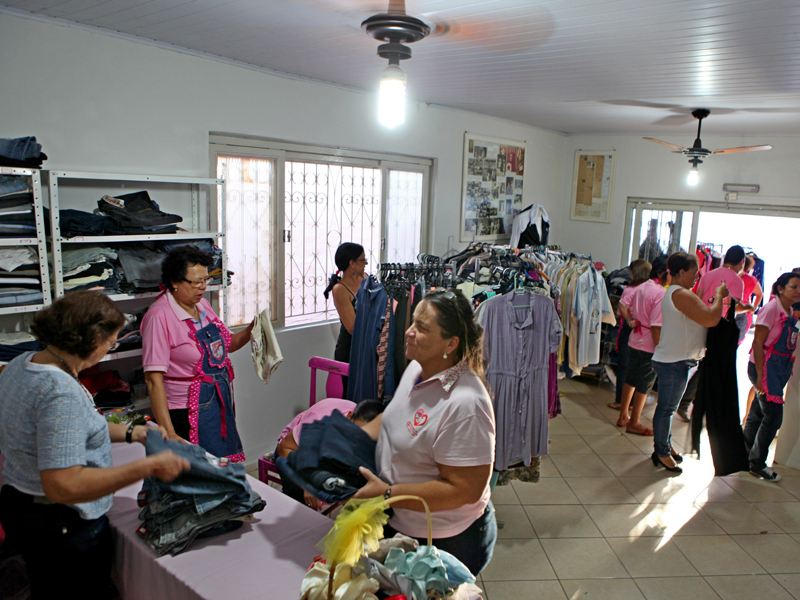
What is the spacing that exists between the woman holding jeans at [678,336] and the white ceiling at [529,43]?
51.9 inches

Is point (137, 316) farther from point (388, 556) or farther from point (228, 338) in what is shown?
point (388, 556)

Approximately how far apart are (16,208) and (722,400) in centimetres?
446

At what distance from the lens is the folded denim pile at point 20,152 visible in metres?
2.50

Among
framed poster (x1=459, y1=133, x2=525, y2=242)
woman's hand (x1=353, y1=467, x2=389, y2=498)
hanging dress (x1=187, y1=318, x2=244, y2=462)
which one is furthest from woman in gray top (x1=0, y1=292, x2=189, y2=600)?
framed poster (x1=459, y1=133, x2=525, y2=242)

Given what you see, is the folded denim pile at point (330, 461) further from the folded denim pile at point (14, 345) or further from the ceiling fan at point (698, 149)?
the ceiling fan at point (698, 149)

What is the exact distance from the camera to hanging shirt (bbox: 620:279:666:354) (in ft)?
15.1

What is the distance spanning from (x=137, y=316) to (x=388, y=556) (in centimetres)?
239

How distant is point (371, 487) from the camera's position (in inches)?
66.8

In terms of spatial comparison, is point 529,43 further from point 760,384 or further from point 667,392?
point 760,384

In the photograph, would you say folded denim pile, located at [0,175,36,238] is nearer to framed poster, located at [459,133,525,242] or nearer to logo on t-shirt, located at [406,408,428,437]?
logo on t-shirt, located at [406,408,428,437]

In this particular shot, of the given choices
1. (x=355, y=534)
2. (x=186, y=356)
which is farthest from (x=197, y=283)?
(x=355, y=534)

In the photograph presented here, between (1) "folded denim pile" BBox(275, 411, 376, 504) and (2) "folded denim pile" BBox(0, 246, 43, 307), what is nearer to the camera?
(1) "folded denim pile" BBox(275, 411, 376, 504)

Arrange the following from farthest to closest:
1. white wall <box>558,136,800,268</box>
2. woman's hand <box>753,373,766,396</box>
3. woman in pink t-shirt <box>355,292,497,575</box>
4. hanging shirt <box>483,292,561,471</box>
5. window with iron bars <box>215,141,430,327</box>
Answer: white wall <box>558,136,800,268</box>, window with iron bars <box>215,141,430,327</box>, woman's hand <box>753,373,766,396</box>, hanging shirt <box>483,292,561,471</box>, woman in pink t-shirt <box>355,292,497,575</box>

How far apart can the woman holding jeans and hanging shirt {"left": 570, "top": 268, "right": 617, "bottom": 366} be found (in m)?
0.41
